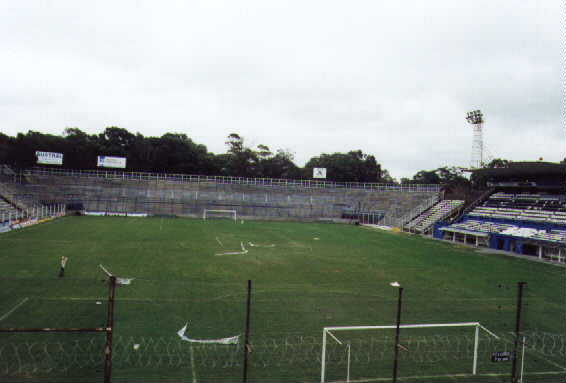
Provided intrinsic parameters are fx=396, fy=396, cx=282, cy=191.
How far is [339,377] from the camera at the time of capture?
1007 centimetres

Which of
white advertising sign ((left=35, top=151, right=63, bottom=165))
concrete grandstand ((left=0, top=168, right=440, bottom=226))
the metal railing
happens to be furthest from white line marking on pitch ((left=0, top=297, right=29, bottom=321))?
white advertising sign ((left=35, top=151, right=63, bottom=165))

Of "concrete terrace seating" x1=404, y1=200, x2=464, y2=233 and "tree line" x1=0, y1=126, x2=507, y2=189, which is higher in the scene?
"tree line" x1=0, y1=126, x2=507, y2=189

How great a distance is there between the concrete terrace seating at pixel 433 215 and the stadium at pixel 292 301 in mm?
3691

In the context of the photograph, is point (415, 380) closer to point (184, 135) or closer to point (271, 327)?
point (271, 327)

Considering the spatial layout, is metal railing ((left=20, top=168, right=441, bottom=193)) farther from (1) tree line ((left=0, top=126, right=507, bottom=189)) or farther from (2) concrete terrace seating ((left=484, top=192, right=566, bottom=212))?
(2) concrete terrace seating ((left=484, top=192, right=566, bottom=212))

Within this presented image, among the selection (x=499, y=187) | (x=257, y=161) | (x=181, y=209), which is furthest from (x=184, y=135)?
(x=499, y=187)

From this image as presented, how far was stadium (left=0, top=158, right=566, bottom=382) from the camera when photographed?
10.4 metres

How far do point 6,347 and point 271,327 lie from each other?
758 cm

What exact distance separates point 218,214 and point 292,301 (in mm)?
50226

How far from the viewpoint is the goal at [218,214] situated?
62875 millimetres

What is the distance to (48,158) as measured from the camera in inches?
2648

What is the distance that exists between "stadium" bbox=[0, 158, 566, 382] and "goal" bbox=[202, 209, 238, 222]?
73.1 ft

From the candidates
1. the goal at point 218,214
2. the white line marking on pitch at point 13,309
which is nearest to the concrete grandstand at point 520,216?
the goal at point 218,214

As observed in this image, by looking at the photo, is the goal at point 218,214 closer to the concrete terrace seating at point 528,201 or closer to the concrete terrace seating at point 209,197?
the concrete terrace seating at point 209,197
